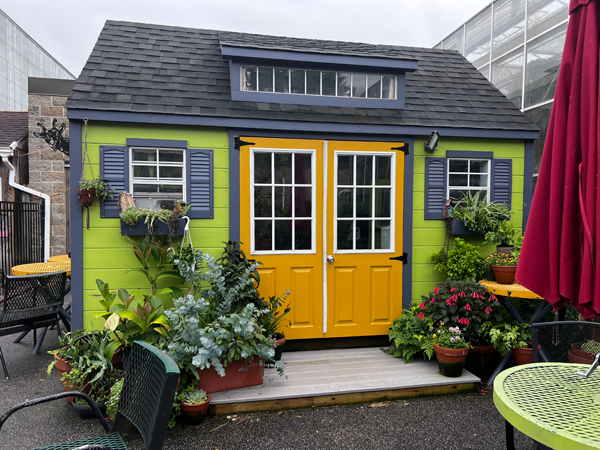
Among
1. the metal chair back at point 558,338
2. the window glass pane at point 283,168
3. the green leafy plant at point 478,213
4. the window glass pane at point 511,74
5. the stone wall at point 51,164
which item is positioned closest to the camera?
the metal chair back at point 558,338

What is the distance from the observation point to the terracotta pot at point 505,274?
379 centimetres

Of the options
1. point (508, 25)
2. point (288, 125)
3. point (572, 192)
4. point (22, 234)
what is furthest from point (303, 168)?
point (508, 25)

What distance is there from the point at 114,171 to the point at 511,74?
8.74m

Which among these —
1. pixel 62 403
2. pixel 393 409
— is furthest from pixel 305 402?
pixel 62 403

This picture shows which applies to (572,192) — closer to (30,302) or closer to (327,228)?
(327,228)

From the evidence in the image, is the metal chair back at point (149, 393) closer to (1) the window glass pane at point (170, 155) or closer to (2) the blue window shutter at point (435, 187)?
(1) the window glass pane at point (170, 155)

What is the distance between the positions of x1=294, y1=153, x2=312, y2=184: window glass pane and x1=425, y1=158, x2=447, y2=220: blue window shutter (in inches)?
52.7

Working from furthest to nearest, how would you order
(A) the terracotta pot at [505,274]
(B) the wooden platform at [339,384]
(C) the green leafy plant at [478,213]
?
(C) the green leafy plant at [478,213]
(A) the terracotta pot at [505,274]
(B) the wooden platform at [339,384]

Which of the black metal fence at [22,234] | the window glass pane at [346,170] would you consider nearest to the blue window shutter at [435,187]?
the window glass pane at [346,170]

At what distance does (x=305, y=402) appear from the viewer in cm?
313

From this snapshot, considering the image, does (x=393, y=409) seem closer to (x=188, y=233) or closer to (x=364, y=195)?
(x=364, y=195)

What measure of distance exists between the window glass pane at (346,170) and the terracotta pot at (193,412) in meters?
2.54

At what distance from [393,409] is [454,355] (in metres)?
0.74

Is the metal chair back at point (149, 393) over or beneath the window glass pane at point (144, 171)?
beneath
